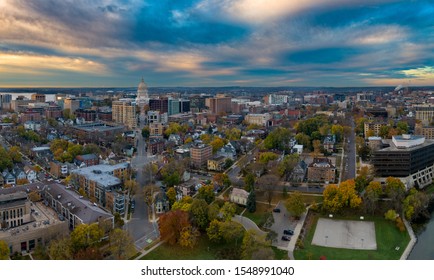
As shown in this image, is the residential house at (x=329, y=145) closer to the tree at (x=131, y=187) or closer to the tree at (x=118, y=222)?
the tree at (x=131, y=187)

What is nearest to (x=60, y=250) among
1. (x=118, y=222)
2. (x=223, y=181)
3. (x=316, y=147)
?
(x=118, y=222)

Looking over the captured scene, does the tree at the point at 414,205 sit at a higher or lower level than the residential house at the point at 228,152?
lower

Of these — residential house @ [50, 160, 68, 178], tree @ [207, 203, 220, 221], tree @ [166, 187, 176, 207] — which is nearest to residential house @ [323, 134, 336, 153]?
tree @ [166, 187, 176, 207]

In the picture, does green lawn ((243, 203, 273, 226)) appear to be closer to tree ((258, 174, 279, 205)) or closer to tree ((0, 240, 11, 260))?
tree ((258, 174, 279, 205))

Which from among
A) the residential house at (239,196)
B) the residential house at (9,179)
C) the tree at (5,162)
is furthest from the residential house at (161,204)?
the tree at (5,162)

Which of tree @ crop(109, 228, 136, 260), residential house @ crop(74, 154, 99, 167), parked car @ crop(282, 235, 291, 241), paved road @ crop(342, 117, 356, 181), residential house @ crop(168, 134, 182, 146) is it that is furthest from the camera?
residential house @ crop(168, 134, 182, 146)

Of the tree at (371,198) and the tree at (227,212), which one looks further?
the tree at (371,198)

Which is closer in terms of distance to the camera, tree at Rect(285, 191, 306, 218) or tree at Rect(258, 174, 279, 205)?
tree at Rect(285, 191, 306, 218)
